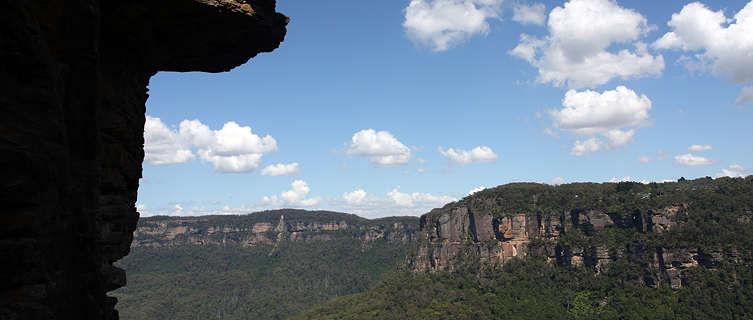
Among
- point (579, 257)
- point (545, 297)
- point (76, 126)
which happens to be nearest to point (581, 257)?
point (579, 257)

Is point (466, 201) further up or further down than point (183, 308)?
further up

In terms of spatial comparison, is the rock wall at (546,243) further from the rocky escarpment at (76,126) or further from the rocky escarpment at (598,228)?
the rocky escarpment at (76,126)

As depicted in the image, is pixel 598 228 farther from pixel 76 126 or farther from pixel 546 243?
pixel 76 126

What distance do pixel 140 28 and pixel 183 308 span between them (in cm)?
20220

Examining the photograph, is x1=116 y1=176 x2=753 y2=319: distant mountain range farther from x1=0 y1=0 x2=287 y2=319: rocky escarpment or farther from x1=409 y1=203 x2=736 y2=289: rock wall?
x1=0 y1=0 x2=287 y2=319: rocky escarpment

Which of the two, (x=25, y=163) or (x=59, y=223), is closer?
(x=25, y=163)

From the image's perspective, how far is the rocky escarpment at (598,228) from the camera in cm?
9575

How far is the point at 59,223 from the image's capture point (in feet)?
28.4

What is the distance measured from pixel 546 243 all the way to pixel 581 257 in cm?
1235

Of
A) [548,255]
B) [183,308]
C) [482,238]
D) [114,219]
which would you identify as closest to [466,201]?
[482,238]

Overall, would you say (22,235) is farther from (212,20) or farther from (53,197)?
(212,20)

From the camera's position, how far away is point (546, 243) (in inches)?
4963

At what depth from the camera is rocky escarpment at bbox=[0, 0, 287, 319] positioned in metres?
7.60

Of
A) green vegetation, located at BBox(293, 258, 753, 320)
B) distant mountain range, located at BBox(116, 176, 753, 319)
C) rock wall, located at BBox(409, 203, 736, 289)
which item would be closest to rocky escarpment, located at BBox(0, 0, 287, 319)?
distant mountain range, located at BBox(116, 176, 753, 319)
